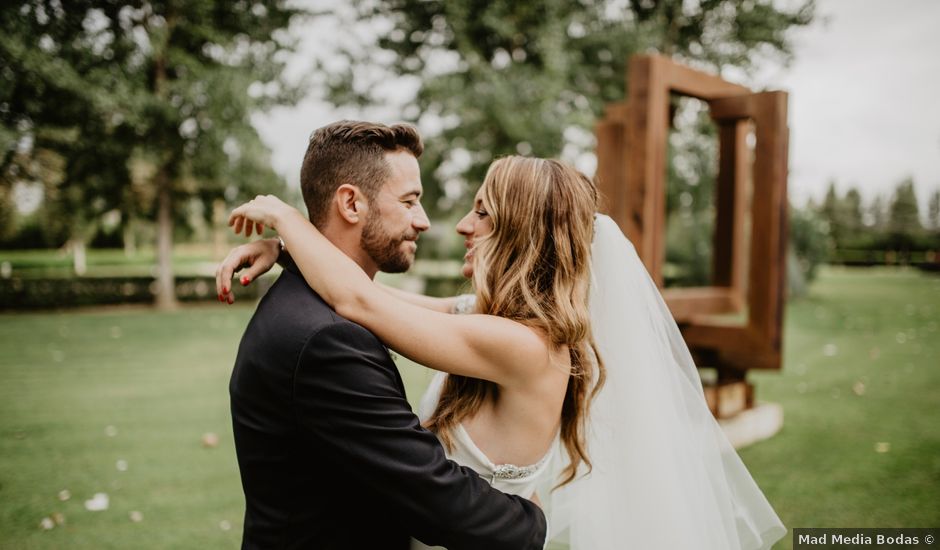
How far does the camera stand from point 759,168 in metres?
5.97

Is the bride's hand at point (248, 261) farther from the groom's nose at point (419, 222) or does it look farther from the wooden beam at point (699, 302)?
the wooden beam at point (699, 302)

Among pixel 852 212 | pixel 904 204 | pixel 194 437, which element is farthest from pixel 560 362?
pixel 852 212

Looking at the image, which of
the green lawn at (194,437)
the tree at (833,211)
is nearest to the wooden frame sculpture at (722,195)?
the green lawn at (194,437)

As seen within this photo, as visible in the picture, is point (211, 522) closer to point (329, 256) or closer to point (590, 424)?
point (590, 424)

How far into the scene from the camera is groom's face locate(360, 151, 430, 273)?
2.16 m

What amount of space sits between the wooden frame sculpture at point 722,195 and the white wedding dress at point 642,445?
8.54 ft

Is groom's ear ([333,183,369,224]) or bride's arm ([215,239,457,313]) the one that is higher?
groom's ear ([333,183,369,224])

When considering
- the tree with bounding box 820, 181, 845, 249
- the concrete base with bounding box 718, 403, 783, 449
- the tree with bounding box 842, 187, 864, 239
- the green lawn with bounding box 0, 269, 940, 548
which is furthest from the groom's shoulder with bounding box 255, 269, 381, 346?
the tree with bounding box 842, 187, 864, 239

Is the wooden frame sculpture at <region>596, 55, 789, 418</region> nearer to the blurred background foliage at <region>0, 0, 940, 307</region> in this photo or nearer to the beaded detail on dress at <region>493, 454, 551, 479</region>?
the beaded detail on dress at <region>493, 454, 551, 479</region>

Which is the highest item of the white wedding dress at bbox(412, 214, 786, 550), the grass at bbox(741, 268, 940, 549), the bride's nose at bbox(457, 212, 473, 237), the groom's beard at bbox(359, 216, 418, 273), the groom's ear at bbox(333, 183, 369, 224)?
the groom's ear at bbox(333, 183, 369, 224)

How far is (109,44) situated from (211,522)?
17339 millimetres

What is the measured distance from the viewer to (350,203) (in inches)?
84.1

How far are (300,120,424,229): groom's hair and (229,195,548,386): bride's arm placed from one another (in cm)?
12

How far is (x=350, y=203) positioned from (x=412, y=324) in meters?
0.50
